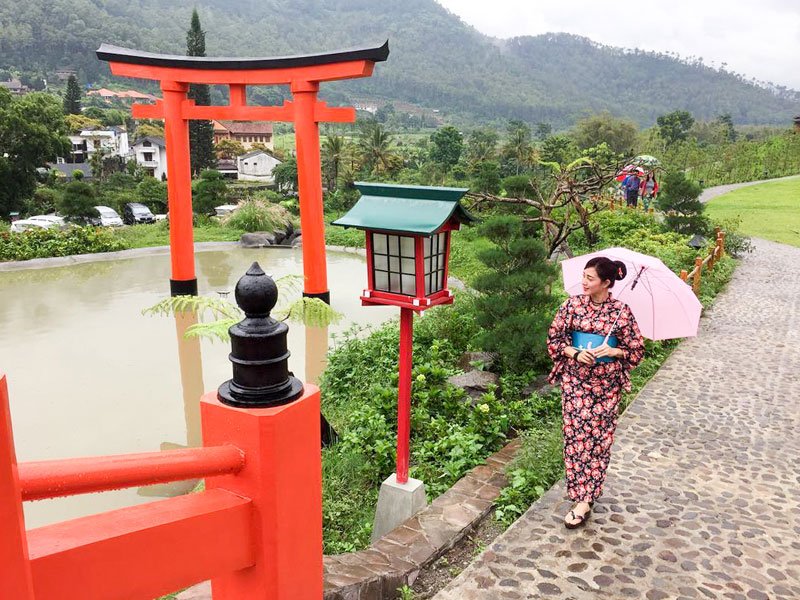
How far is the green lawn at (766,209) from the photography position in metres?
16.7

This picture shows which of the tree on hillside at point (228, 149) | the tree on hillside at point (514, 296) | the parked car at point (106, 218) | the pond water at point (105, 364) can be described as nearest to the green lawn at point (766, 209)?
the pond water at point (105, 364)

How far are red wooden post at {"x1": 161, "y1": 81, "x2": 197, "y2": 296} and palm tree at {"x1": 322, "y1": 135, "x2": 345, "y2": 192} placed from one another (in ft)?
55.2

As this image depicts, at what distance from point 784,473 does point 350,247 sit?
43.0 feet

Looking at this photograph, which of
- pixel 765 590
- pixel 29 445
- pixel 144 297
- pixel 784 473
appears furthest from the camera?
pixel 144 297

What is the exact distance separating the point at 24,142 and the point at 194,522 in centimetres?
2237

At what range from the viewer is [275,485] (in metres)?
1.57

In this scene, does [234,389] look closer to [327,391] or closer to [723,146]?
[327,391]

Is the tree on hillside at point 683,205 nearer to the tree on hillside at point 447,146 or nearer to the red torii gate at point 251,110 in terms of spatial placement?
the red torii gate at point 251,110

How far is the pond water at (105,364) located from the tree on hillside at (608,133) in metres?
27.3

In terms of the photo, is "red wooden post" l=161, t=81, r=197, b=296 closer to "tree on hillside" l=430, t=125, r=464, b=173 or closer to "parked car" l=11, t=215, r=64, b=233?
"parked car" l=11, t=215, r=64, b=233

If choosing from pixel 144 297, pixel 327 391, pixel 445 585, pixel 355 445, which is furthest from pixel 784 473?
pixel 144 297

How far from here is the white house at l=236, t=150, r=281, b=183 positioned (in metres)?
42.9

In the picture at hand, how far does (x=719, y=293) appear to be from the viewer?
1012cm

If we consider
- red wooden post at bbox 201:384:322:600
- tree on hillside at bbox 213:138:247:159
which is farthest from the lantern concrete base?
tree on hillside at bbox 213:138:247:159
